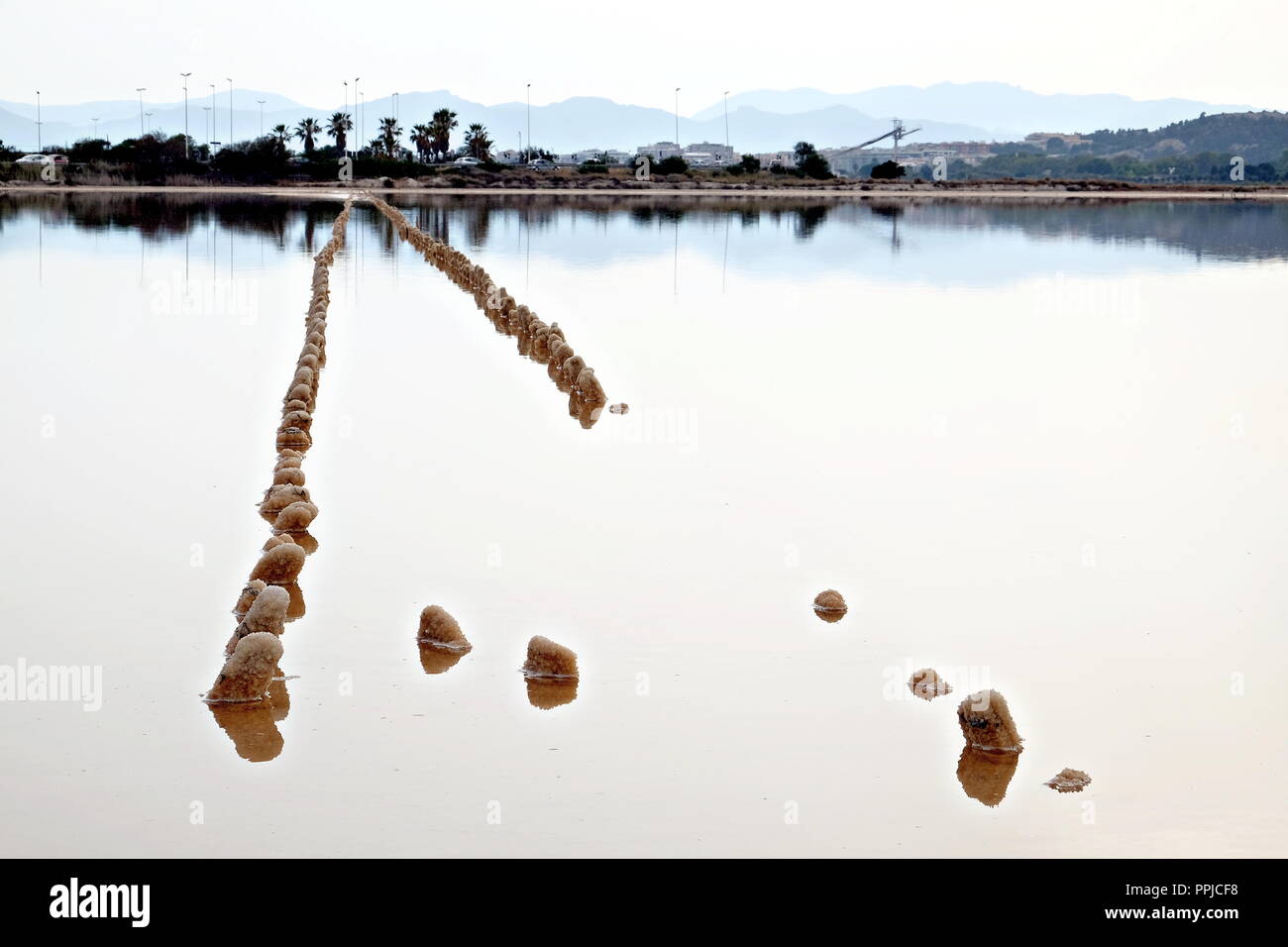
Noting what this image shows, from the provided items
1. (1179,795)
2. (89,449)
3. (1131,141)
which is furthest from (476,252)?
(1131,141)

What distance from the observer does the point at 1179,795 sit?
15.2 feet

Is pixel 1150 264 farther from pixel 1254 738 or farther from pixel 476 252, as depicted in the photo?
pixel 1254 738

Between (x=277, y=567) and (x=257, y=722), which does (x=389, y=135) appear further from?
(x=257, y=722)

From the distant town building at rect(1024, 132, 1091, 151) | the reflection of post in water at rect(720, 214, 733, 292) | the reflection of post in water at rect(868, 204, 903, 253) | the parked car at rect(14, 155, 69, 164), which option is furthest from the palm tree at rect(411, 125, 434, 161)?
the distant town building at rect(1024, 132, 1091, 151)

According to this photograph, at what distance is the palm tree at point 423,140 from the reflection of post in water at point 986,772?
8167 centimetres

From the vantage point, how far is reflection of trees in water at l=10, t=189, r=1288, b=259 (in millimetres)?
32875

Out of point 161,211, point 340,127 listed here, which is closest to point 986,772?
point 161,211

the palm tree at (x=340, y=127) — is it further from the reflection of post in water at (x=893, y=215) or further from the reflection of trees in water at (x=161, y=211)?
Answer: the reflection of post in water at (x=893, y=215)

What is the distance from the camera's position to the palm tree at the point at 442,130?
8300 centimetres

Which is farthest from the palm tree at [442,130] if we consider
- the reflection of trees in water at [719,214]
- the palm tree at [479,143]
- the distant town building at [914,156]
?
the distant town building at [914,156]

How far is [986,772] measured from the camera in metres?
4.81

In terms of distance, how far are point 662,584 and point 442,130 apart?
80.1m

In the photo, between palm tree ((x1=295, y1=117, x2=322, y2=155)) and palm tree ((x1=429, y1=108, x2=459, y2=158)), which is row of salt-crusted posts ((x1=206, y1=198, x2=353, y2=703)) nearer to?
palm tree ((x1=295, y1=117, x2=322, y2=155))

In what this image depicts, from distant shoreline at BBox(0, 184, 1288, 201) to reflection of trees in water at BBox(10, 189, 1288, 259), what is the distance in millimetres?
2122
